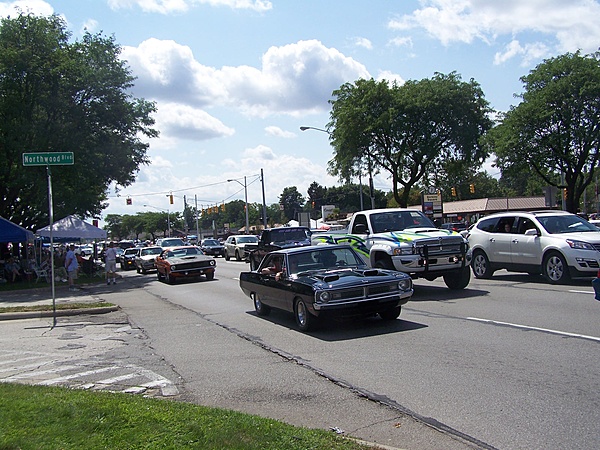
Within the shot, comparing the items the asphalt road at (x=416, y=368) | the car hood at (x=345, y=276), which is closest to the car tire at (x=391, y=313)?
the asphalt road at (x=416, y=368)

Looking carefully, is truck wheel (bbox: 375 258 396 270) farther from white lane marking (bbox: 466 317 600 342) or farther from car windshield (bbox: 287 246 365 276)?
white lane marking (bbox: 466 317 600 342)

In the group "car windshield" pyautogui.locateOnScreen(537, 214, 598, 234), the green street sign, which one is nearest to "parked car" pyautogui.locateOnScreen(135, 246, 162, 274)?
the green street sign

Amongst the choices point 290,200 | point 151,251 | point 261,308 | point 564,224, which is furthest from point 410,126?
point 290,200

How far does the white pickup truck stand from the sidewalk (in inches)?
183

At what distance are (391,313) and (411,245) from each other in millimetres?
3513

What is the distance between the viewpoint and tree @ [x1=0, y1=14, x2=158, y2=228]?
2741 centimetres

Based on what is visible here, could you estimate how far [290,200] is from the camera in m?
143

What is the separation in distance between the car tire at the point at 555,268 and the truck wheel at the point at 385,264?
159 inches

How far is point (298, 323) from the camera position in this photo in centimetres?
1051

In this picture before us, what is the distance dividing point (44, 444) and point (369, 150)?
4106 cm

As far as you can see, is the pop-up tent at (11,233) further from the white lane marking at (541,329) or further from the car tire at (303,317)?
the white lane marking at (541,329)

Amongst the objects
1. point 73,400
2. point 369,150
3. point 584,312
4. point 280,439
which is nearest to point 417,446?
point 280,439

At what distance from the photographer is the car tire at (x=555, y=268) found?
1438 centimetres

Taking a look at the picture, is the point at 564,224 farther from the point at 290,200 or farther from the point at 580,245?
the point at 290,200
